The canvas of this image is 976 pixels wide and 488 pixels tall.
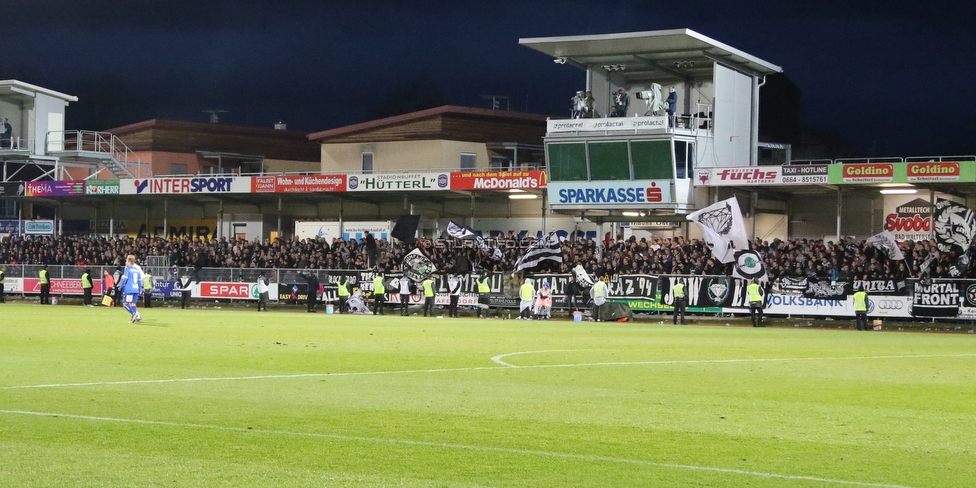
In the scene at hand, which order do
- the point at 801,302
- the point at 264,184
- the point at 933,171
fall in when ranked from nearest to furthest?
the point at 801,302, the point at 933,171, the point at 264,184

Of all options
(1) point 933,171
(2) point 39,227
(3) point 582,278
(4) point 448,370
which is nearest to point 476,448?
(4) point 448,370

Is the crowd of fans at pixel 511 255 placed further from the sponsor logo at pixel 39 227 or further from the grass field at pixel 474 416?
the grass field at pixel 474 416

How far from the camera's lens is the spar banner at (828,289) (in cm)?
4128

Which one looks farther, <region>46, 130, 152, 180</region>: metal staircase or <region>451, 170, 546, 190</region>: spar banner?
<region>46, 130, 152, 180</region>: metal staircase

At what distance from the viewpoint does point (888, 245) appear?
40906mm

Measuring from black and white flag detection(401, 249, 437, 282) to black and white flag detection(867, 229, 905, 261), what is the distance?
18.4 m

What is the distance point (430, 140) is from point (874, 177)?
88.2 feet

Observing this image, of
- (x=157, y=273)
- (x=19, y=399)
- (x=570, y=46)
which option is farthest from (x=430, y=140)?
(x=19, y=399)

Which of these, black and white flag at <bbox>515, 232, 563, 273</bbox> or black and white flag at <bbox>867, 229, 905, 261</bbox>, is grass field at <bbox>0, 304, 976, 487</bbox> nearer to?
black and white flag at <bbox>867, 229, 905, 261</bbox>

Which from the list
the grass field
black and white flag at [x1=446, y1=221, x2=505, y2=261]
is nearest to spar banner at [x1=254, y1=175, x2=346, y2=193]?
black and white flag at [x1=446, y1=221, x2=505, y2=261]

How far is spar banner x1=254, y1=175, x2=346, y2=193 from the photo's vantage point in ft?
194

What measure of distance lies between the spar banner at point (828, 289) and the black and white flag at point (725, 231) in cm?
285

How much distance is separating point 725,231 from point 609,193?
934 cm

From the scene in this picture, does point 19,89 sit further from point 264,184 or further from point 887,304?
point 887,304
